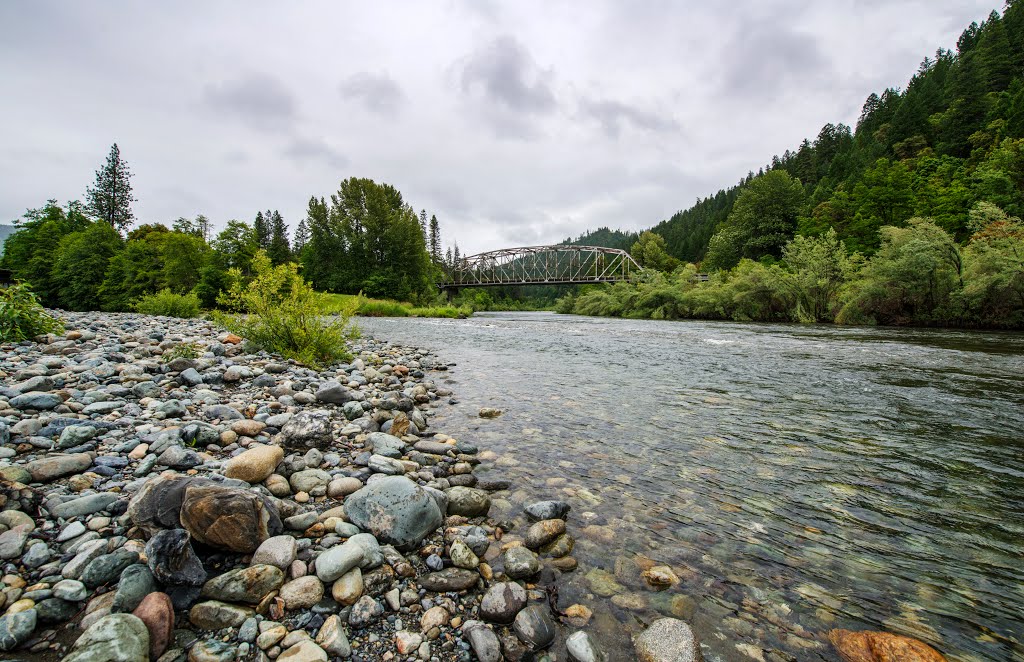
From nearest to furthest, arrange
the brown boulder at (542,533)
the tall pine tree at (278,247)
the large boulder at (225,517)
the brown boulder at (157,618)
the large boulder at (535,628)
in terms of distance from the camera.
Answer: the brown boulder at (157,618) → the large boulder at (535,628) → the large boulder at (225,517) → the brown boulder at (542,533) → the tall pine tree at (278,247)

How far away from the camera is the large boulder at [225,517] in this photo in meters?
2.35

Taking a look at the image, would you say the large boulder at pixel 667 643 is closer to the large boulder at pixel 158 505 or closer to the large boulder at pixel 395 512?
the large boulder at pixel 395 512

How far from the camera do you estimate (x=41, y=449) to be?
10.5 feet

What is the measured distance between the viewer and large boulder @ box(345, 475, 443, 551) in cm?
279

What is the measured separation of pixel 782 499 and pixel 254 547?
4096 millimetres

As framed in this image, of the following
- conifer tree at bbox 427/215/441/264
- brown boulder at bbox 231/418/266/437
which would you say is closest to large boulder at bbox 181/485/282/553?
brown boulder at bbox 231/418/266/437

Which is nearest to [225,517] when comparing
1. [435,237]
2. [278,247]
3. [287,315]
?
[287,315]

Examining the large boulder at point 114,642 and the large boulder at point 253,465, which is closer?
the large boulder at point 114,642

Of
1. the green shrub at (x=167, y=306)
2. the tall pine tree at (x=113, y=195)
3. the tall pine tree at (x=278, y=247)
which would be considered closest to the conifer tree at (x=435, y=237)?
the tall pine tree at (x=278, y=247)

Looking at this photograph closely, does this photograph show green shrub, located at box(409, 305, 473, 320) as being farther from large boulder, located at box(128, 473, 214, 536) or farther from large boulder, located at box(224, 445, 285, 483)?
large boulder, located at box(128, 473, 214, 536)

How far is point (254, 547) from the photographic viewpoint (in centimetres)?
243

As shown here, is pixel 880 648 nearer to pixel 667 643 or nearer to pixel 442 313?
pixel 667 643

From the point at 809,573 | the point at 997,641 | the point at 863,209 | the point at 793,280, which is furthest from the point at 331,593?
the point at 863,209

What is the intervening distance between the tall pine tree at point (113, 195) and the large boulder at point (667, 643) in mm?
75925
